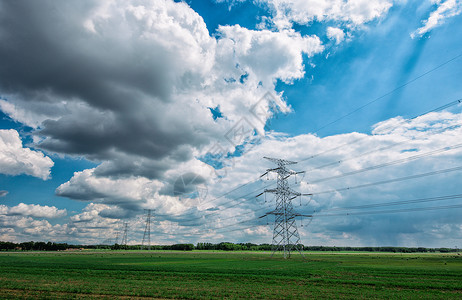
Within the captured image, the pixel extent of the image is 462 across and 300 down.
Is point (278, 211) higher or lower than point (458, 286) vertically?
higher

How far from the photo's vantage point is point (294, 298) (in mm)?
23266

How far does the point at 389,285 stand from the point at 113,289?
3200 centimetres

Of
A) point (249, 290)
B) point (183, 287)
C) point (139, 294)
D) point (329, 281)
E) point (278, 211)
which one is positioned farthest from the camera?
point (278, 211)

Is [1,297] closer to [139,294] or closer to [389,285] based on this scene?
[139,294]

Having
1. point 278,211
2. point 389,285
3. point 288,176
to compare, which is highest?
point 288,176

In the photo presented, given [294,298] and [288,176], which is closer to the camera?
[294,298]

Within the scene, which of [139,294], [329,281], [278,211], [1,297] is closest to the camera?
[1,297]

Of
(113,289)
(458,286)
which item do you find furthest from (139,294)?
(458,286)

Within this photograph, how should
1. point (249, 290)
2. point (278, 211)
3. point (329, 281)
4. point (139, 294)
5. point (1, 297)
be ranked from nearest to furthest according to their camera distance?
point (1, 297) → point (139, 294) → point (249, 290) → point (329, 281) → point (278, 211)

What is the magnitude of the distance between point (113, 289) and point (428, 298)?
1234 inches

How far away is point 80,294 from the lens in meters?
24.9

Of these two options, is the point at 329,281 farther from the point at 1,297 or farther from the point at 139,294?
the point at 1,297

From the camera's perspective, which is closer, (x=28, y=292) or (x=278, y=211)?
Result: (x=28, y=292)

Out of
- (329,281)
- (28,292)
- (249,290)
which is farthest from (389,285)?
(28,292)
